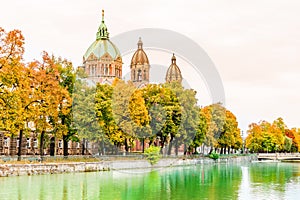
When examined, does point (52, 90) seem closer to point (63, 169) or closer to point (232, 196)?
point (63, 169)

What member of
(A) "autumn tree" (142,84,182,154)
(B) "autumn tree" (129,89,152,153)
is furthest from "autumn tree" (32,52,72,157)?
(A) "autumn tree" (142,84,182,154)

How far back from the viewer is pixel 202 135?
6575 centimetres

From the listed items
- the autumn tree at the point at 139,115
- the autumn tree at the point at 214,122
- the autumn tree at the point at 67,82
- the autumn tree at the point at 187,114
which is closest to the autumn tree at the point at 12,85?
the autumn tree at the point at 67,82

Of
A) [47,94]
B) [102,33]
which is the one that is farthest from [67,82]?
[102,33]

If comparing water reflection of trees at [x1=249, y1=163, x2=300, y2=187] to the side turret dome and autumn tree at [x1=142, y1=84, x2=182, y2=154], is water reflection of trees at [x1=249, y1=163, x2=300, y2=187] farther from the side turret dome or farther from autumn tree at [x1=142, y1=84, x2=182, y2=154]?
the side turret dome

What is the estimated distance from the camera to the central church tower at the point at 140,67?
9700 centimetres

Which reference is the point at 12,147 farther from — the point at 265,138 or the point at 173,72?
the point at 265,138

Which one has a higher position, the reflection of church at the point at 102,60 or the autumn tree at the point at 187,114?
the reflection of church at the point at 102,60

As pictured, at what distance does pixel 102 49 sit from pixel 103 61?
2586 millimetres

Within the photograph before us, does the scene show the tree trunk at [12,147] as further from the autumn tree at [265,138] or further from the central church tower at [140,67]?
the autumn tree at [265,138]

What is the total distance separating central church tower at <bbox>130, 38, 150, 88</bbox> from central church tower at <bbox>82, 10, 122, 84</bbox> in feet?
24.8

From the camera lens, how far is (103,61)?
87375 mm

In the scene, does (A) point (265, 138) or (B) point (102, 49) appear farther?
(A) point (265, 138)

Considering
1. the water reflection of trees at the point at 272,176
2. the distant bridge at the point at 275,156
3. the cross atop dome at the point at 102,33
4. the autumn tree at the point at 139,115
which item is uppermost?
the cross atop dome at the point at 102,33
